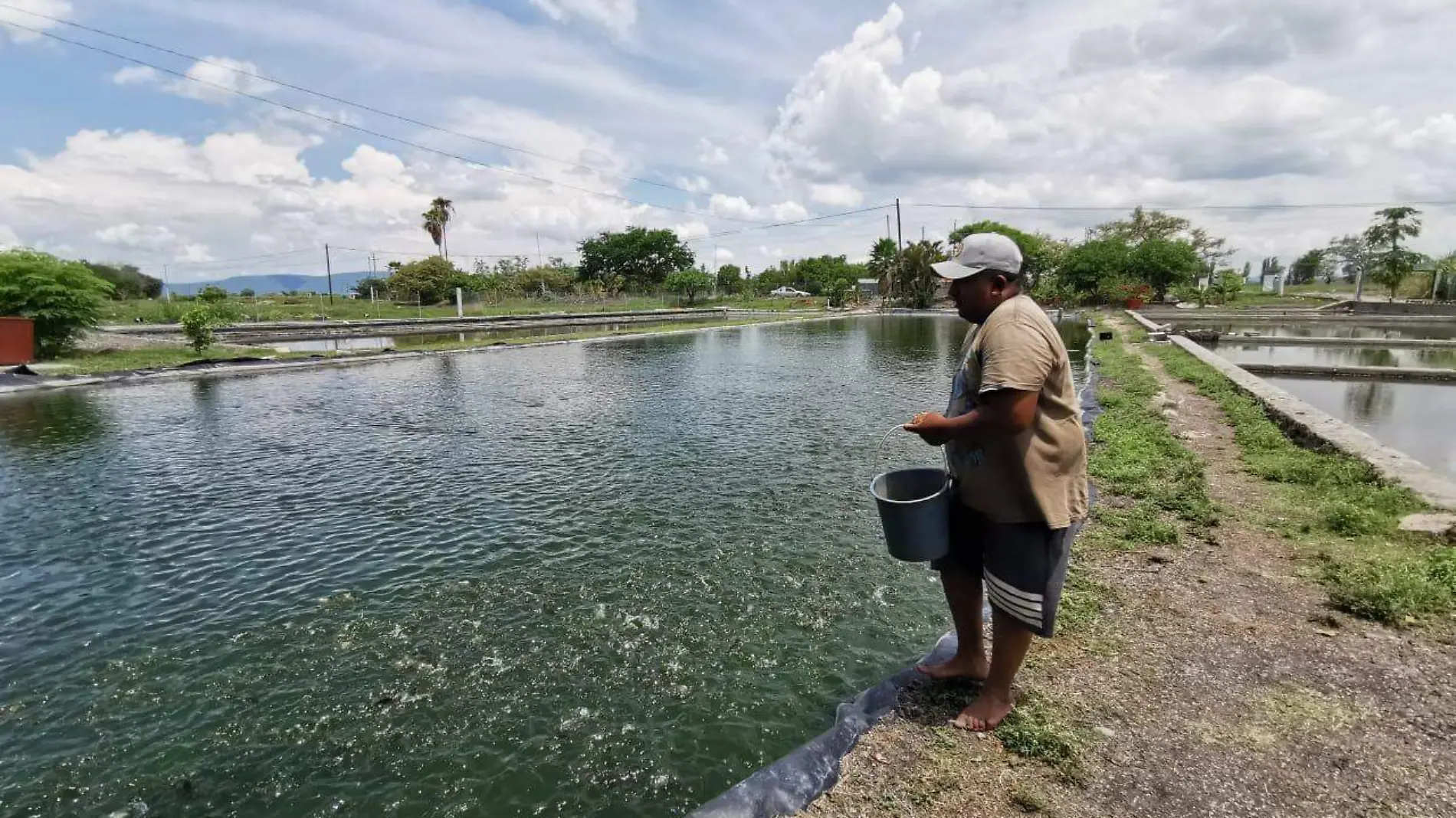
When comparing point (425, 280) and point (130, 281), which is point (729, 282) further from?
point (130, 281)

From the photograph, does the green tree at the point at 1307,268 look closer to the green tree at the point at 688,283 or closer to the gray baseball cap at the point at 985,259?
the green tree at the point at 688,283

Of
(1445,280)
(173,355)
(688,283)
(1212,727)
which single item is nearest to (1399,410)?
(1212,727)

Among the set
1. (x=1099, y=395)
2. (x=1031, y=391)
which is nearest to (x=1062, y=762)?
(x=1031, y=391)

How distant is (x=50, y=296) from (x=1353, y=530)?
3064cm

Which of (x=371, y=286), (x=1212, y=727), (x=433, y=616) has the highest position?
(x=371, y=286)

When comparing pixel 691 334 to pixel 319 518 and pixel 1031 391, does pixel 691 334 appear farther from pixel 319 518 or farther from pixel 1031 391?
pixel 1031 391

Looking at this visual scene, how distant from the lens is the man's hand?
2.68m

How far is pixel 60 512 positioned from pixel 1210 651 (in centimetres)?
1087

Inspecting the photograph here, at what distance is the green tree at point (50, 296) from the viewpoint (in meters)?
20.1

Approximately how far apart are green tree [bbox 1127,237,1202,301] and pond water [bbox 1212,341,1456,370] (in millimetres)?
38067

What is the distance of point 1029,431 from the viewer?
2.64 metres

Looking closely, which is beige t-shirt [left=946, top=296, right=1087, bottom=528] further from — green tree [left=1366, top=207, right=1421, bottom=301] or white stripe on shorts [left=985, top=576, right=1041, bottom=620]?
green tree [left=1366, top=207, right=1421, bottom=301]

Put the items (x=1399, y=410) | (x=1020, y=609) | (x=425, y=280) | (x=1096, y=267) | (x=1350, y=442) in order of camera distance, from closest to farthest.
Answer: (x=1020, y=609) → (x=1350, y=442) → (x=1399, y=410) → (x=1096, y=267) → (x=425, y=280)

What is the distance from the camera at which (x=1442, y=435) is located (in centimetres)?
1011
